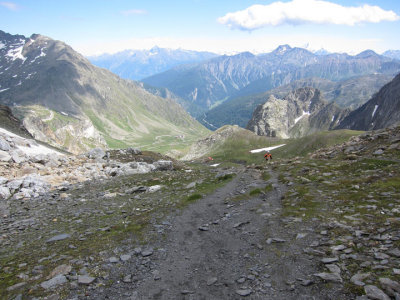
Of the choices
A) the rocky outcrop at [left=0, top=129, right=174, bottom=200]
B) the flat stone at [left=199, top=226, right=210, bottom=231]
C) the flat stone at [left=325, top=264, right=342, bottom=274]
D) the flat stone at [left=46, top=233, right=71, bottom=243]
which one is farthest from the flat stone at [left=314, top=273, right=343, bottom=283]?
the rocky outcrop at [left=0, top=129, right=174, bottom=200]

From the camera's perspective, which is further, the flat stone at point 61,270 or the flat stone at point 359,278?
the flat stone at point 61,270

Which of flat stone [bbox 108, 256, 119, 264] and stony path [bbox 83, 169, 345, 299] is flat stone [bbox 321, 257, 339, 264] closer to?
stony path [bbox 83, 169, 345, 299]

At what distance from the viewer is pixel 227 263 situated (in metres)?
12.5

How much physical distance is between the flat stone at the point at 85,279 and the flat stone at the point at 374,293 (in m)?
10.6

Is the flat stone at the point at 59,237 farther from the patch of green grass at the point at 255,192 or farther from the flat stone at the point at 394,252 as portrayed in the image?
the flat stone at the point at 394,252

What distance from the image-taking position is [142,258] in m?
13.4

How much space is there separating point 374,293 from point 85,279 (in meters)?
11.1

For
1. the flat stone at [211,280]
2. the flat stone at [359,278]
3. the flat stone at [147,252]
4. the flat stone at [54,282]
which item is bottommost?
the flat stone at [147,252]

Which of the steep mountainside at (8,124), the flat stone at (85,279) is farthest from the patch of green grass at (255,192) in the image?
the steep mountainside at (8,124)

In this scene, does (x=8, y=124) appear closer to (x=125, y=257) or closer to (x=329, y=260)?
(x=125, y=257)

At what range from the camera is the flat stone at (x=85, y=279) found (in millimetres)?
11070

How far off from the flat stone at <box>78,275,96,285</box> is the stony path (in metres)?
0.82

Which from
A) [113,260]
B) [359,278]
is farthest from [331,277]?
[113,260]

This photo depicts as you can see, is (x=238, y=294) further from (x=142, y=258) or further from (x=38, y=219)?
(x=38, y=219)
